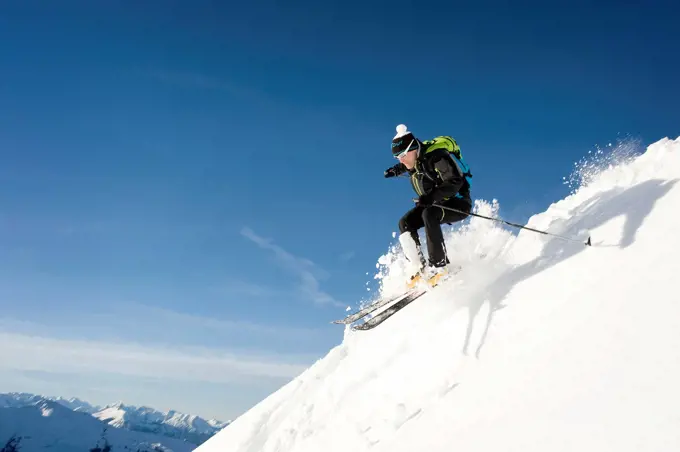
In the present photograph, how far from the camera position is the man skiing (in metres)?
8.83

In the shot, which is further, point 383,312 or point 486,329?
point 383,312

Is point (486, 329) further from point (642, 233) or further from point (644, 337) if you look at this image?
point (642, 233)

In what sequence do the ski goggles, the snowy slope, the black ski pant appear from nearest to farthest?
the snowy slope < the black ski pant < the ski goggles

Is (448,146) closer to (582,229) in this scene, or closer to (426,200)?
(426,200)

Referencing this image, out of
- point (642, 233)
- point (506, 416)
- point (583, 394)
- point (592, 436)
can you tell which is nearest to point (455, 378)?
point (506, 416)

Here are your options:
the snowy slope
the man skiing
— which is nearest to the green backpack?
the man skiing

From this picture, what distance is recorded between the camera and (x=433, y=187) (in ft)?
29.6

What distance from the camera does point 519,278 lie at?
24.3 feet

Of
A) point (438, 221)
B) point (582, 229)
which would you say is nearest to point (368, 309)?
point (438, 221)

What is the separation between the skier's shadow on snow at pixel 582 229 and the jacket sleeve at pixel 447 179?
1.90 meters

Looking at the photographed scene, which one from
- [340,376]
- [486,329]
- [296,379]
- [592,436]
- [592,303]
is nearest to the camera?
[592,436]

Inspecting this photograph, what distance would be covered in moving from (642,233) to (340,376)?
5213 mm

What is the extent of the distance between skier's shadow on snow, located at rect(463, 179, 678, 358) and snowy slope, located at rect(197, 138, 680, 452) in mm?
31

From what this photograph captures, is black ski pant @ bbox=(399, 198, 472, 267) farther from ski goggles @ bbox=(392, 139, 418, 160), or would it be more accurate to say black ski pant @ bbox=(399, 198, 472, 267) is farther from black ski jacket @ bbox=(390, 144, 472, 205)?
ski goggles @ bbox=(392, 139, 418, 160)
